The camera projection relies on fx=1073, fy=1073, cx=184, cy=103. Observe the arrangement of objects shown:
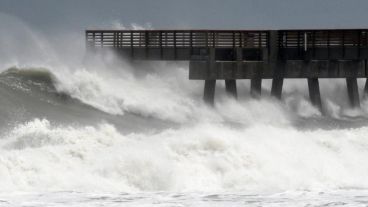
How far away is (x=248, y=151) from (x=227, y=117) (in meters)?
10.8

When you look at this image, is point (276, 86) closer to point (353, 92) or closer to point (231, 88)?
point (231, 88)

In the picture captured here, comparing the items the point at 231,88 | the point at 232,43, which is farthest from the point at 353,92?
the point at 232,43

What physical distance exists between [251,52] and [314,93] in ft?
11.4

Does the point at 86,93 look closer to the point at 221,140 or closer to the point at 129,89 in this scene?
the point at 129,89

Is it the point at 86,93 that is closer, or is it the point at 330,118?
the point at 86,93

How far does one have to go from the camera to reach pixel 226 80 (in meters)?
39.5

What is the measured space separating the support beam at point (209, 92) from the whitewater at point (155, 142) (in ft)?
1.25

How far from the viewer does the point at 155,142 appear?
26.5m

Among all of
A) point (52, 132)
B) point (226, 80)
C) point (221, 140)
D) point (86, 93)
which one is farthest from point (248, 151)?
point (226, 80)

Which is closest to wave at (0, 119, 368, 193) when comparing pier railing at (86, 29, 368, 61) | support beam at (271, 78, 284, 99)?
pier railing at (86, 29, 368, 61)

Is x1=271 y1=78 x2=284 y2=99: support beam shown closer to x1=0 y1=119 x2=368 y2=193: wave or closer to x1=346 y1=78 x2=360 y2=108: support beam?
x1=346 y1=78 x2=360 y2=108: support beam

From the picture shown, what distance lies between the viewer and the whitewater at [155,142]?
2216 cm

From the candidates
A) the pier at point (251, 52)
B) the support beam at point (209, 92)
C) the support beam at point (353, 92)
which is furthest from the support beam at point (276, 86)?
the support beam at point (353, 92)

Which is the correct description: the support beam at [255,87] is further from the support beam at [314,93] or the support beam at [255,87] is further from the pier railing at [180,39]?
the support beam at [314,93]
